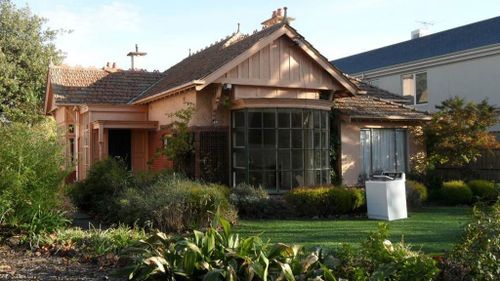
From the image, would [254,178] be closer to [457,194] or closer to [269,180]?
[269,180]

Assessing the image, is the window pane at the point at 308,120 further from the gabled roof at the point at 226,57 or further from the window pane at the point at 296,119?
the gabled roof at the point at 226,57

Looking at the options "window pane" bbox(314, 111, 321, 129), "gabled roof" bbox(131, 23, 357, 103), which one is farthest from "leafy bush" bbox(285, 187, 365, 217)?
"gabled roof" bbox(131, 23, 357, 103)

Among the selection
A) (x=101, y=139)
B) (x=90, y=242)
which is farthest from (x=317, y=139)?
(x=90, y=242)

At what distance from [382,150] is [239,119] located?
6.13 m

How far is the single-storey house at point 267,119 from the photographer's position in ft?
52.6

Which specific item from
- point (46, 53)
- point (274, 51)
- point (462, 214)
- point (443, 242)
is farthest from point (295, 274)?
point (46, 53)

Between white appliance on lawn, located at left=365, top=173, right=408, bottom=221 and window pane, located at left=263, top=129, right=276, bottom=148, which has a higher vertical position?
window pane, located at left=263, top=129, right=276, bottom=148

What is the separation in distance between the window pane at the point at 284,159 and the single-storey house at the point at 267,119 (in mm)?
28

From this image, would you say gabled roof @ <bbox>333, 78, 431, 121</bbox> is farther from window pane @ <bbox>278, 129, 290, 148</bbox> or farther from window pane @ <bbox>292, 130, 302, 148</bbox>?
window pane @ <bbox>278, 129, 290, 148</bbox>

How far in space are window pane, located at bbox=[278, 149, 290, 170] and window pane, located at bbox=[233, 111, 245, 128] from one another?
1.35 meters

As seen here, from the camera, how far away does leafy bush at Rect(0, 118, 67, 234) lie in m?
9.86

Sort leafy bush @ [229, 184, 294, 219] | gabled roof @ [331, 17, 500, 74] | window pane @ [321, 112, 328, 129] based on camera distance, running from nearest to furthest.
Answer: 1. leafy bush @ [229, 184, 294, 219]
2. window pane @ [321, 112, 328, 129]
3. gabled roof @ [331, 17, 500, 74]

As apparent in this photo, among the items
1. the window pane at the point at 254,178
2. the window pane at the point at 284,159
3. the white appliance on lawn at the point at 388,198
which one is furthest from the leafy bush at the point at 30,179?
the white appliance on lawn at the point at 388,198

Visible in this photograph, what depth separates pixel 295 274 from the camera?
6.39m
